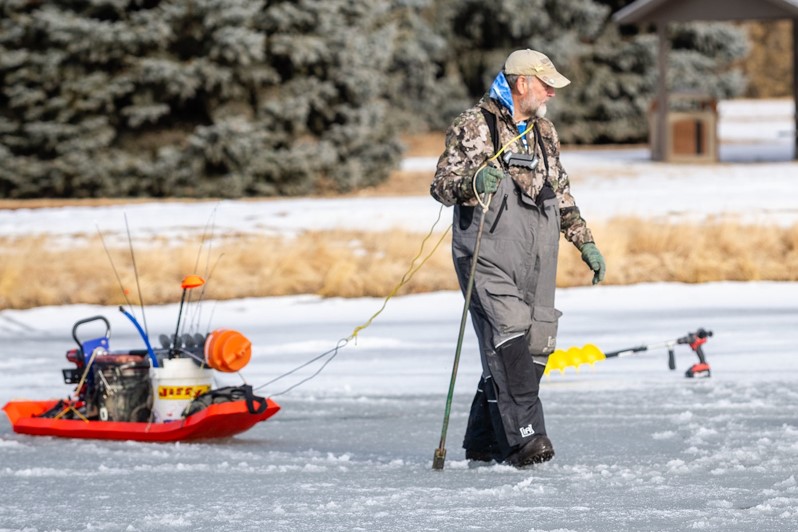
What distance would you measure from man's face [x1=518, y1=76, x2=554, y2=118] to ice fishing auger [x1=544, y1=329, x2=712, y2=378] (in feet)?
7.11

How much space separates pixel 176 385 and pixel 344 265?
6.86 metres

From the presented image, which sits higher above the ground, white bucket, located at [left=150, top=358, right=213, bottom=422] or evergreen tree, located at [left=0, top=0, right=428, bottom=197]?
evergreen tree, located at [left=0, top=0, right=428, bottom=197]

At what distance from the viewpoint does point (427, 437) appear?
325 inches

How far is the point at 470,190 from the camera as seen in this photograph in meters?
6.73

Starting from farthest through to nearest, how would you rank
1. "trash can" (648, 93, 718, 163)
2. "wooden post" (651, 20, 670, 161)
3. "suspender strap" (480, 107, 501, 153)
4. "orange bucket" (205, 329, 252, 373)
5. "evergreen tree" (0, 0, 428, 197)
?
1. "trash can" (648, 93, 718, 163)
2. "wooden post" (651, 20, 670, 161)
3. "evergreen tree" (0, 0, 428, 197)
4. "orange bucket" (205, 329, 252, 373)
5. "suspender strap" (480, 107, 501, 153)

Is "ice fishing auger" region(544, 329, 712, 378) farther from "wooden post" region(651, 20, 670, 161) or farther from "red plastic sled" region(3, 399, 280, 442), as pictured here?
"wooden post" region(651, 20, 670, 161)

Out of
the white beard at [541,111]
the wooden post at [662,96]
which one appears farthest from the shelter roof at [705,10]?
the white beard at [541,111]

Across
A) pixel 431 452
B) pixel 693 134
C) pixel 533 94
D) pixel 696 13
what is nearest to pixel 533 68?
pixel 533 94

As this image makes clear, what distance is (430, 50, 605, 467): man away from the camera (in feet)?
22.4

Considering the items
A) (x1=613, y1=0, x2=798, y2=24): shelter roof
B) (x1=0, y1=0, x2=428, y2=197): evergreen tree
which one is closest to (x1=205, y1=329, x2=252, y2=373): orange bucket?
(x1=0, y1=0, x2=428, y2=197): evergreen tree

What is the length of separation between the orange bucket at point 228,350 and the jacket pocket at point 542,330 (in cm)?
158

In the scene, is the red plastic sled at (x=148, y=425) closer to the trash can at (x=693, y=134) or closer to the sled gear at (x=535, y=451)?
the sled gear at (x=535, y=451)

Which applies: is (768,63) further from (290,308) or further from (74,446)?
(74,446)

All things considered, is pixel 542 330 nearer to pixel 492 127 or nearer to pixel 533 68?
pixel 492 127
